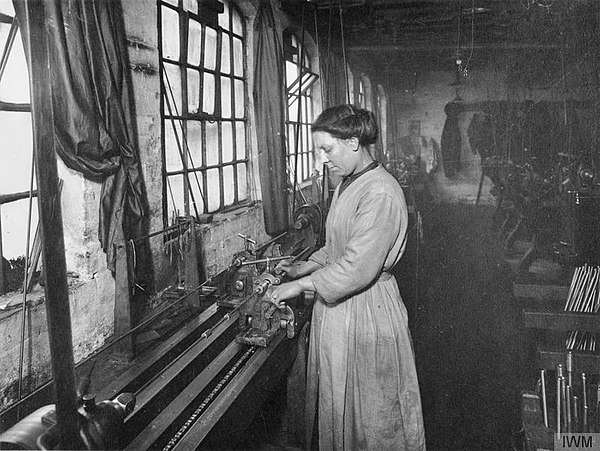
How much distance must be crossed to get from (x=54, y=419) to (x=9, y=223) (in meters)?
1.60

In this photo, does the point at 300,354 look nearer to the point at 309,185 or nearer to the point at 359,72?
the point at 309,185

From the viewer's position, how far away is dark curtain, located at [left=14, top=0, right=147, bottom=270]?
83.1 inches

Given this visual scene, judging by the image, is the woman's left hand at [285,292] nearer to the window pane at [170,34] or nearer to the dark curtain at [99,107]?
the dark curtain at [99,107]

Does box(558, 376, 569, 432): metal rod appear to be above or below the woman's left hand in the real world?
below

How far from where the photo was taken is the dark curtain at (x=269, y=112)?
4.51 metres

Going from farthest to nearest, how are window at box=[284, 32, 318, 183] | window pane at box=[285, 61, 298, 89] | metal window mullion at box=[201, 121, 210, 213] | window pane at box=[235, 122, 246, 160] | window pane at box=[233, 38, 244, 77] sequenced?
window pane at box=[285, 61, 298, 89], window at box=[284, 32, 318, 183], window pane at box=[235, 122, 246, 160], window pane at box=[233, 38, 244, 77], metal window mullion at box=[201, 121, 210, 213]

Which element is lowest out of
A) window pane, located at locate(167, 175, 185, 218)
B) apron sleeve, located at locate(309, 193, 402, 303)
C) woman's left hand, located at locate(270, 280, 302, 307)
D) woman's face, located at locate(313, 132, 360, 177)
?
woman's left hand, located at locate(270, 280, 302, 307)

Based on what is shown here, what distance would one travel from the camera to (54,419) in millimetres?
955

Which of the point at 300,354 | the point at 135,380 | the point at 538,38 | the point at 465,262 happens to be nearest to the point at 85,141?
the point at 135,380

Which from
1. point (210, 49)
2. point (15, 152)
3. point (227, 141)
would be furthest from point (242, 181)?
point (15, 152)

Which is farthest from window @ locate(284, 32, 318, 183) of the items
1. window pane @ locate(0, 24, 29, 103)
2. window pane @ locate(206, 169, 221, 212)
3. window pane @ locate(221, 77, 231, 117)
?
window pane @ locate(0, 24, 29, 103)

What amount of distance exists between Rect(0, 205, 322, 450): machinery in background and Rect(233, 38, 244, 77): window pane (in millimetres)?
2665

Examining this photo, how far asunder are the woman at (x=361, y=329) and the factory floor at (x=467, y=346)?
3.48 ft

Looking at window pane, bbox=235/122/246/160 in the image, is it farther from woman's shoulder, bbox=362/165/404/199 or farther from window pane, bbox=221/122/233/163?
woman's shoulder, bbox=362/165/404/199
